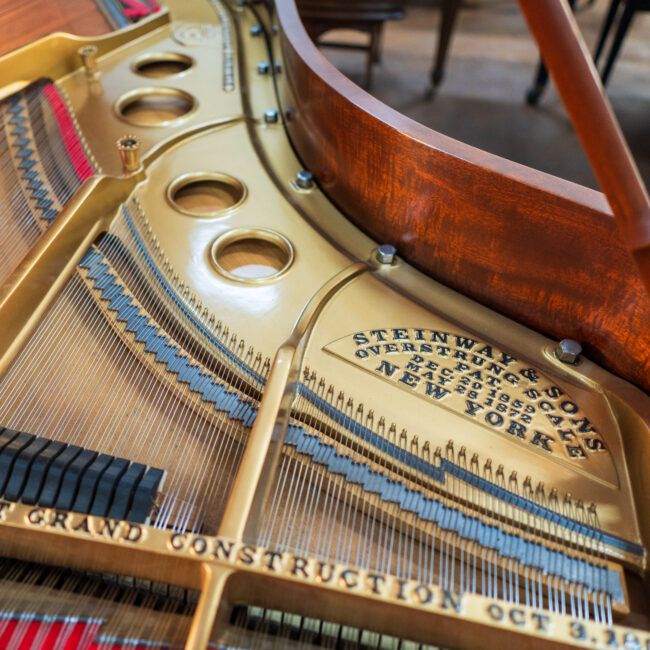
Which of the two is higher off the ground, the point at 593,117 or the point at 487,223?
the point at 487,223

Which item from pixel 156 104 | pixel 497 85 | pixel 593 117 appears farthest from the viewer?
pixel 497 85

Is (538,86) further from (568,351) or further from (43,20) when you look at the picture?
(568,351)

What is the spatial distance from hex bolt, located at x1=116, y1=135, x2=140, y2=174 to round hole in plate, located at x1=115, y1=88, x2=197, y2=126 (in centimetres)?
48

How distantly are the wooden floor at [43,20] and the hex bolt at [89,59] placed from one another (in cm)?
21

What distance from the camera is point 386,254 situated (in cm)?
196

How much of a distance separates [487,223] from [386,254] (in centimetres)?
35

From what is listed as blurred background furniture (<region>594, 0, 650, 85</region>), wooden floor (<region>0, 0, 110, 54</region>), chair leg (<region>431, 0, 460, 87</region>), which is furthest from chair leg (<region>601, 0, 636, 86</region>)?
wooden floor (<region>0, 0, 110, 54</region>)

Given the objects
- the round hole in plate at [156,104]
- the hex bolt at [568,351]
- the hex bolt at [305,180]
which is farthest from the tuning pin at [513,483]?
the round hole in plate at [156,104]

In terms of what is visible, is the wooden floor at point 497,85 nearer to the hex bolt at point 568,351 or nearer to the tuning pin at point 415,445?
the hex bolt at point 568,351

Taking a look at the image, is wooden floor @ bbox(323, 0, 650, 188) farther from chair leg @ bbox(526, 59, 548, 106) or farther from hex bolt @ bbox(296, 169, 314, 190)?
hex bolt @ bbox(296, 169, 314, 190)

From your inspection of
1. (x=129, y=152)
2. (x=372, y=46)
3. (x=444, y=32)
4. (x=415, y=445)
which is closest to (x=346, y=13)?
(x=372, y=46)

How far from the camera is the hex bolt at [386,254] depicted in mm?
1958

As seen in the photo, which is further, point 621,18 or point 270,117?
point 621,18

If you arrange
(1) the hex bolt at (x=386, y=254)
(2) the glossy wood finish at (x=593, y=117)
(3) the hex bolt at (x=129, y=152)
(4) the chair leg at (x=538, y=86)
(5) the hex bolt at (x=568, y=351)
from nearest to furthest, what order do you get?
(2) the glossy wood finish at (x=593, y=117) < (5) the hex bolt at (x=568, y=351) < (1) the hex bolt at (x=386, y=254) < (3) the hex bolt at (x=129, y=152) < (4) the chair leg at (x=538, y=86)
